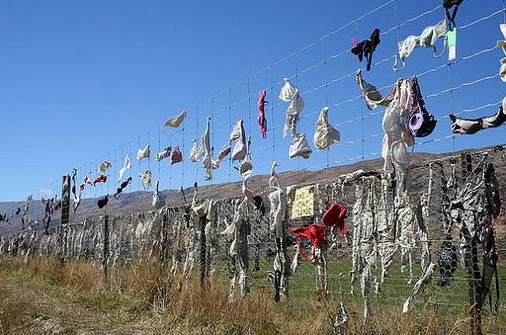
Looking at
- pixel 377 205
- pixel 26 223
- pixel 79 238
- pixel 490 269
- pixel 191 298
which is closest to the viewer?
pixel 490 269

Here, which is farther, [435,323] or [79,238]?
[79,238]

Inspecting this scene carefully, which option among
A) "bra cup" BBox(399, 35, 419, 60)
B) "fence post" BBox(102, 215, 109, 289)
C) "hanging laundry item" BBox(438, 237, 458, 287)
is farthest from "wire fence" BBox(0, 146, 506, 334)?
"fence post" BBox(102, 215, 109, 289)

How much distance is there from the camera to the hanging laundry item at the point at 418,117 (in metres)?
4.36

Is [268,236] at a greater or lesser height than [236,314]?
greater

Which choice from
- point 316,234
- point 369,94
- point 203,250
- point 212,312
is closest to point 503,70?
point 369,94

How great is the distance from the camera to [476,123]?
3.95 m

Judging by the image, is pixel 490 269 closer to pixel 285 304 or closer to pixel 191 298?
pixel 285 304

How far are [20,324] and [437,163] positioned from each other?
15.0 ft

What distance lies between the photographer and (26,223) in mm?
25531

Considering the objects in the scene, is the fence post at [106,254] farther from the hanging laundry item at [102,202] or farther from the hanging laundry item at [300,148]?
the hanging laundry item at [300,148]

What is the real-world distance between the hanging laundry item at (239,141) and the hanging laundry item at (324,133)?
1630 millimetres

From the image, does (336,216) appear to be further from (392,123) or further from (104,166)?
(104,166)

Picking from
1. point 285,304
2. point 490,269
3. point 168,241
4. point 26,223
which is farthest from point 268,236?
point 26,223

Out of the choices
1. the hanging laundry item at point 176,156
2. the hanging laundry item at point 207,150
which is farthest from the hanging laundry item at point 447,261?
the hanging laundry item at point 176,156
